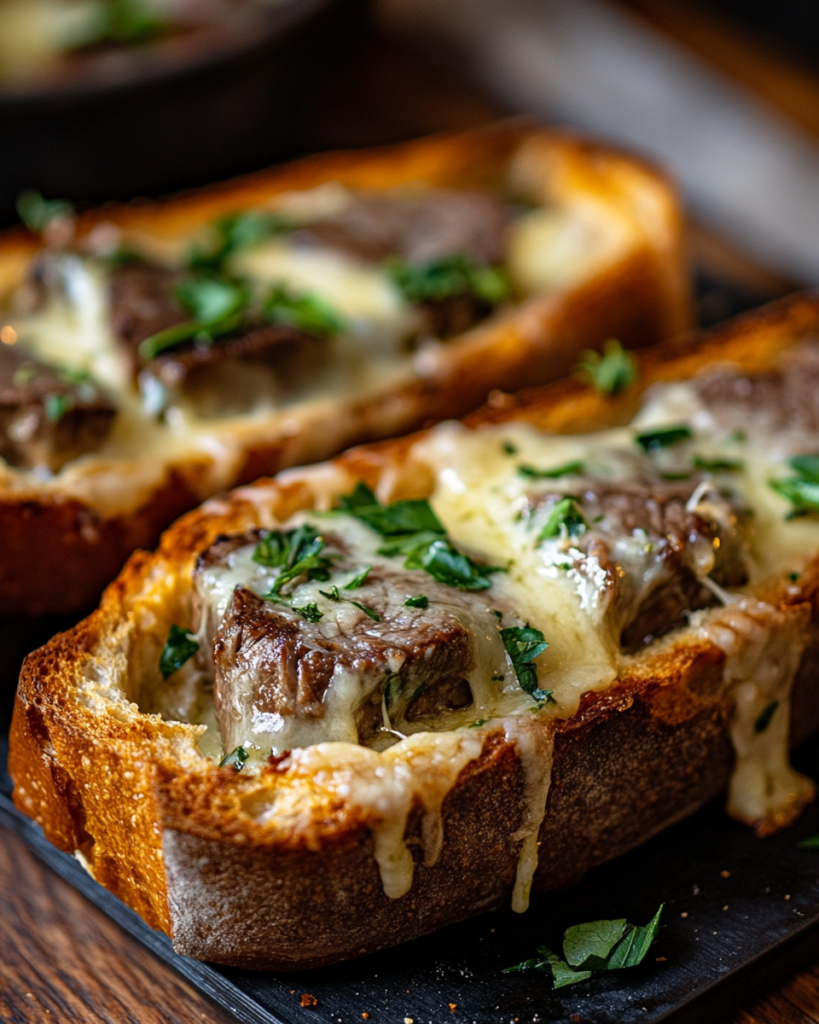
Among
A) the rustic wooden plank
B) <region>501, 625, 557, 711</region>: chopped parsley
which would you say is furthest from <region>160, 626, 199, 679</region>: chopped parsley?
<region>501, 625, 557, 711</region>: chopped parsley

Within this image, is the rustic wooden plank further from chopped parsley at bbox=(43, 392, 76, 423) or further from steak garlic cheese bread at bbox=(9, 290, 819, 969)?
chopped parsley at bbox=(43, 392, 76, 423)

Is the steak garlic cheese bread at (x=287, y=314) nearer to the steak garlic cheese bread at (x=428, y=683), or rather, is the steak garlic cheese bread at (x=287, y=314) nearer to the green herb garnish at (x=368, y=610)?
the steak garlic cheese bread at (x=428, y=683)

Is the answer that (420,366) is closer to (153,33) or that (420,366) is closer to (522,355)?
(522,355)

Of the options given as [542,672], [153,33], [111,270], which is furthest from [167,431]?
[153,33]

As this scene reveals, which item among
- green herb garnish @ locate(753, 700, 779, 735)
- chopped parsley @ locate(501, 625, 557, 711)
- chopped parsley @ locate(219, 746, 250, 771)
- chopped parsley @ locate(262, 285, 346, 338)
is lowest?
green herb garnish @ locate(753, 700, 779, 735)

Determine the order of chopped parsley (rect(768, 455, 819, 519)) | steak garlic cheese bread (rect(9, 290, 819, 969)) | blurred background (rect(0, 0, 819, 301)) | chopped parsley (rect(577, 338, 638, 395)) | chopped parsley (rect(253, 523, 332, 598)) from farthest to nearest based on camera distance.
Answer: blurred background (rect(0, 0, 819, 301)) < chopped parsley (rect(577, 338, 638, 395)) < chopped parsley (rect(768, 455, 819, 519)) < chopped parsley (rect(253, 523, 332, 598)) < steak garlic cheese bread (rect(9, 290, 819, 969))
